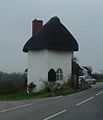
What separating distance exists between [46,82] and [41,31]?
7210 millimetres

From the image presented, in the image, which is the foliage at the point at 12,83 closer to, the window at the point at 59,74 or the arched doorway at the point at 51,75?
the arched doorway at the point at 51,75

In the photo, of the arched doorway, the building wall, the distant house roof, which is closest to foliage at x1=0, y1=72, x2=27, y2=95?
the building wall

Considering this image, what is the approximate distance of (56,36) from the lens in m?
52.0

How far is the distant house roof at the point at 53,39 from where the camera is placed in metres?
51.7

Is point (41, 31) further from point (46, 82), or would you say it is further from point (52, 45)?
point (46, 82)

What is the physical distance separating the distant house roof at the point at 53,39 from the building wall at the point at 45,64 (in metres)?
1.07

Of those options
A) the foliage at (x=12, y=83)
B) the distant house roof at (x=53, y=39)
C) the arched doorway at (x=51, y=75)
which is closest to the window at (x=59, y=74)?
the arched doorway at (x=51, y=75)

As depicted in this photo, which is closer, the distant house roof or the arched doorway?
the distant house roof

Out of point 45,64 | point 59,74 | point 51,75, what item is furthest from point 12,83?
point 59,74

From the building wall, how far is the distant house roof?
3.52 ft

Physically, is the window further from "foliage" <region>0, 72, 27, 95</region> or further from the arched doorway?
"foliage" <region>0, 72, 27, 95</region>

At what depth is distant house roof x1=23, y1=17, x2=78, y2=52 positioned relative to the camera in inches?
2034

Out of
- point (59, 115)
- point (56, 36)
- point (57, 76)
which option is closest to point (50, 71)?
point (57, 76)

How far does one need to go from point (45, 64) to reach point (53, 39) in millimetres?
3349
